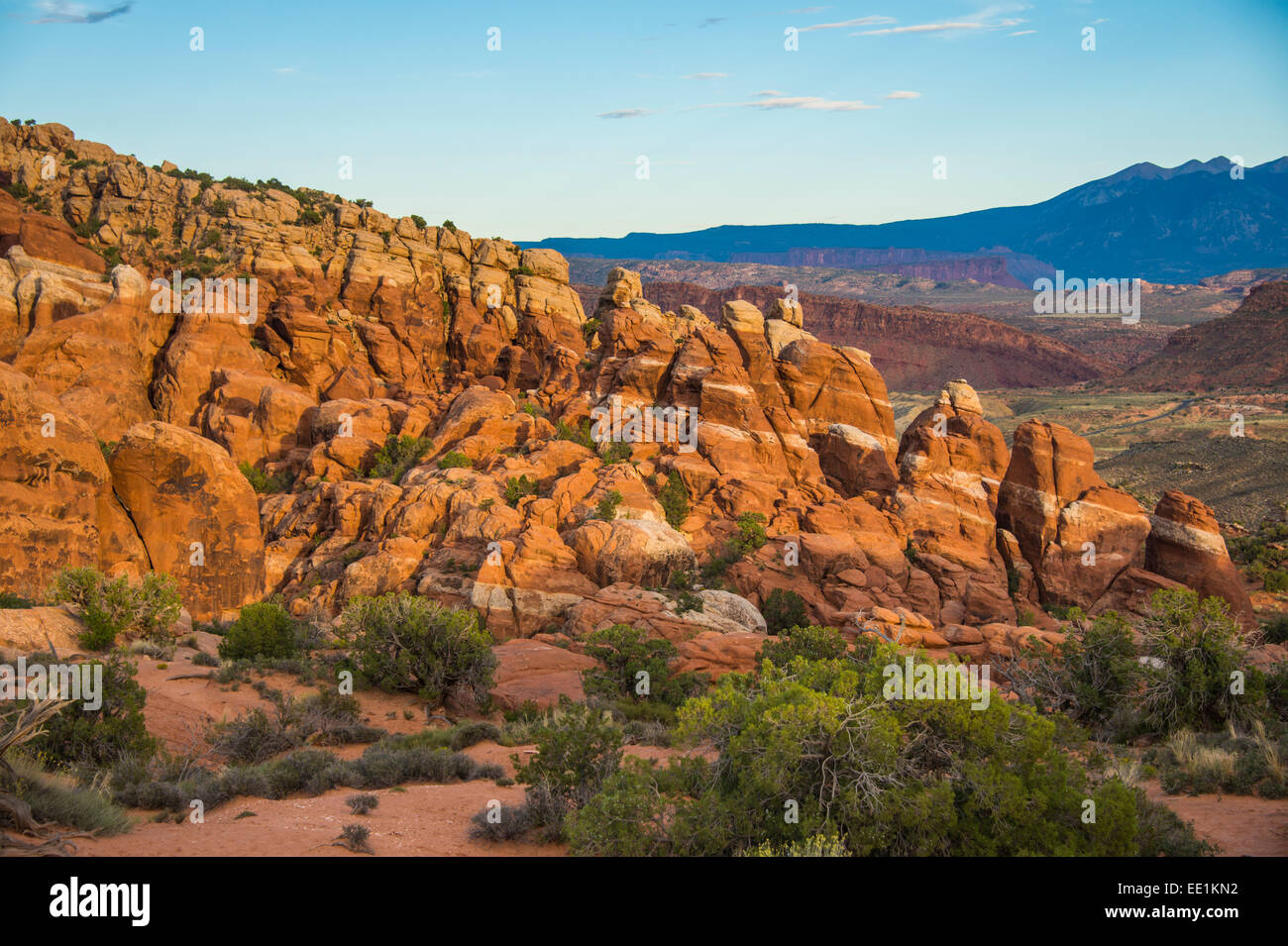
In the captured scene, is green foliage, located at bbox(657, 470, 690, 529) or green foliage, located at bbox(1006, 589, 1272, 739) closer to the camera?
green foliage, located at bbox(1006, 589, 1272, 739)

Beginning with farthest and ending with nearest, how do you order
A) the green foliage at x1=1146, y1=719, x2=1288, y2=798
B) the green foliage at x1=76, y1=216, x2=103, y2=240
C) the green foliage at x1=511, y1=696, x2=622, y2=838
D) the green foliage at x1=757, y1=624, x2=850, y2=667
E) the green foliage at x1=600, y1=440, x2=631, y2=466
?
the green foliage at x1=76, y1=216, x2=103, y2=240 → the green foliage at x1=600, y1=440, x2=631, y2=466 → the green foliage at x1=757, y1=624, x2=850, y2=667 → the green foliage at x1=1146, y1=719, x2=1288, y2=798 → the green foliage at x1=511, y1=696, x2=622, y2=838

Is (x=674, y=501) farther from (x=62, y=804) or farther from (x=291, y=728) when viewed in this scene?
(x=62, y=804)

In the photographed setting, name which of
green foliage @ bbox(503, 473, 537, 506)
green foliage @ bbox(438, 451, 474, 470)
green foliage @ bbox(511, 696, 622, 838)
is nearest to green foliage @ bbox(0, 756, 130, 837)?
green foliage @ bbox(511, 696, 622, 838)

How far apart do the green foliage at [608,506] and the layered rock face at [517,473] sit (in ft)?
0.34

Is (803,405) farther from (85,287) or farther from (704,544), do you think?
(85,287)

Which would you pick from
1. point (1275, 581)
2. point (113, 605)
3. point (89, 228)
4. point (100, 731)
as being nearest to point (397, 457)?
point (113, 605)

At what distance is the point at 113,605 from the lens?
1811cm

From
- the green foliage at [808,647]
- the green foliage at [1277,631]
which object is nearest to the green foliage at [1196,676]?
the green foliage at [808,647]

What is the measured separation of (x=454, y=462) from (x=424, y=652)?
587 inches

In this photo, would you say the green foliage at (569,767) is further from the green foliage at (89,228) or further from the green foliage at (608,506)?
the green foliage at (89,228)

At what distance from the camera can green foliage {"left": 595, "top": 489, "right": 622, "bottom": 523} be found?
89.0 ft

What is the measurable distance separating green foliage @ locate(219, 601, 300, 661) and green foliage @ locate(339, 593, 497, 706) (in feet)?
7.25

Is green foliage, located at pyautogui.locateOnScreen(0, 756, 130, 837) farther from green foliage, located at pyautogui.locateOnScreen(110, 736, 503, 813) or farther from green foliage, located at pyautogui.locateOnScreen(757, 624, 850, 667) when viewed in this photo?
green foliage, located at pyautogui.locateOnScreen(757, 624, 850, 667)

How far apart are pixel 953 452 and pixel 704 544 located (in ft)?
38.1
